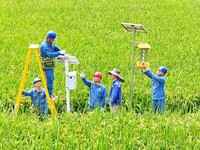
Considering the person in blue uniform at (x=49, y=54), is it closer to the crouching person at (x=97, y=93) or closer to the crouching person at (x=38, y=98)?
the crouching person at (x=38, y=98)

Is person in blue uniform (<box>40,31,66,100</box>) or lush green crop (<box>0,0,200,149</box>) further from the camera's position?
person in blue uniform (<box>40,31,66,100</box>)

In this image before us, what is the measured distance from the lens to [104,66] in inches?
310

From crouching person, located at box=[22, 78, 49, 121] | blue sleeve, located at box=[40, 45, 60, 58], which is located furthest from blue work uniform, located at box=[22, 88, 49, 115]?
blue sleeve, located at box=[40, 45, 60, 58]

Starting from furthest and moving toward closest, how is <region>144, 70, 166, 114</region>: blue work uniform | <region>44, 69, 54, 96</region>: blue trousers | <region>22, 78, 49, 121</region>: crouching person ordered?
<region>44, 69, 54, 96</region>: blue trousers < <region>144, 70, 166, 114</region>: blue work uniform < <region>22, 78, 49, 121</region>: crouching person

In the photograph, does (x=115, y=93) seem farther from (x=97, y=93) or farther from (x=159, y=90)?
(x=159, y=90)

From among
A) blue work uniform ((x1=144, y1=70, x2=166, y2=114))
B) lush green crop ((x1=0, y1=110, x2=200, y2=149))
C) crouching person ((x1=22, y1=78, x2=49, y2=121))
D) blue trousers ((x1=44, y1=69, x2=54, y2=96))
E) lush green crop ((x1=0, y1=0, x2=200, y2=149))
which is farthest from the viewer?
blue trousers ((x1=44, y1=69, x2=54, y2=96))

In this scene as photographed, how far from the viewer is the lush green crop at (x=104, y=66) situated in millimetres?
A: 4746

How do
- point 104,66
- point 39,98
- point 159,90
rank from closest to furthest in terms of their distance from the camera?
1. point 39,98
2. point 159,90
3. point 104,66

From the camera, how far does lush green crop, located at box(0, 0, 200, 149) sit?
4746 millimetres

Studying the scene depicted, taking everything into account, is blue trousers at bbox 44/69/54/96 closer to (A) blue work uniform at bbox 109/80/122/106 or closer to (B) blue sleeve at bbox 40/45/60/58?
(B) blue sleeve at bbox 40/45/60/58

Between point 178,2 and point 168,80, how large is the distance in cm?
857

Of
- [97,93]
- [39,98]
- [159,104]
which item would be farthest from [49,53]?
[159,104]

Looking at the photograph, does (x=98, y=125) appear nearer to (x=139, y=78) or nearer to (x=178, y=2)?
(x=139, y=78)

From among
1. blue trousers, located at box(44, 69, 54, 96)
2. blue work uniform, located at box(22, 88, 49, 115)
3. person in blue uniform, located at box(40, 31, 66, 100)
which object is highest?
person in blue uniform, located at box(40, 31, 66, 100)
